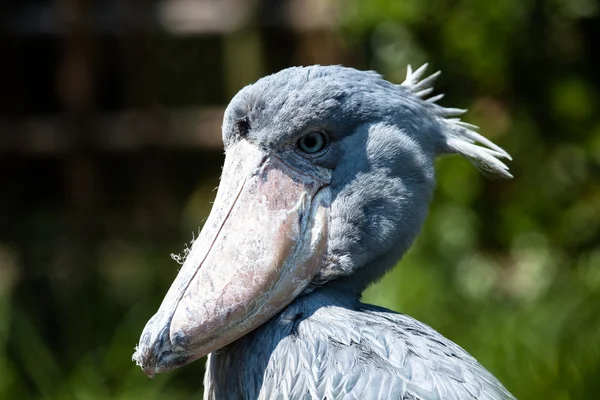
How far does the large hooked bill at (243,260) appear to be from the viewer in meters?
1.98

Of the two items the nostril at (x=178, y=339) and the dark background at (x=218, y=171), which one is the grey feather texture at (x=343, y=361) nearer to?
the nostril at (x=178, y=339)

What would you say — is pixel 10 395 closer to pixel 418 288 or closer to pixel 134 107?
pixel 418 288

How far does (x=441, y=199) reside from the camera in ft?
16.0

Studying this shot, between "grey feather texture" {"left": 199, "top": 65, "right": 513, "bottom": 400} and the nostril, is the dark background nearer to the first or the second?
"grey feather texture" {"left": 199, "top": 65, "right": 513, "bottom": 400}

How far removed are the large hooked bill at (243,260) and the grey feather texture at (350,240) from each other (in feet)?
0.13

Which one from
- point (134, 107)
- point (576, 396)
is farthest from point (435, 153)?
point (134, 107)

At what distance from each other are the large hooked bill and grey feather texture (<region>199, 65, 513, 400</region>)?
39 mm

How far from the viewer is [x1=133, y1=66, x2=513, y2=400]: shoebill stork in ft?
6.46

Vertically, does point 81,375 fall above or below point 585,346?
below

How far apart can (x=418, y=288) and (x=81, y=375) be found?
1778mm

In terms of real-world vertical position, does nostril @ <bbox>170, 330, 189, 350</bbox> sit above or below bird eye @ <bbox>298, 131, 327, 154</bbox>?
below

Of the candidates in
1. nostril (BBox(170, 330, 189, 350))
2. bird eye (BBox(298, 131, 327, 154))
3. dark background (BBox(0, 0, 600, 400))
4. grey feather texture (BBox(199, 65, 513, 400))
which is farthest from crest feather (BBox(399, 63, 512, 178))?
dark background (BBox(0, 0, 600, 400))

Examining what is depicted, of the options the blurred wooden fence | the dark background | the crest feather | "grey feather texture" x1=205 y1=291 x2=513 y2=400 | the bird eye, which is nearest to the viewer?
"grey feather texture" x1=205 y1=291 x2=513 y2=400

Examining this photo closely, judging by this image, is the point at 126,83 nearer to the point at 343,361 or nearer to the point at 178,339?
the point at 178,339
